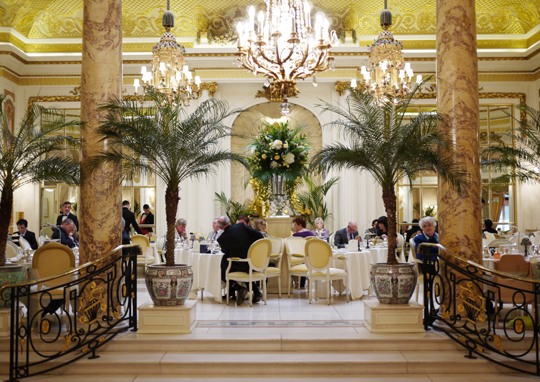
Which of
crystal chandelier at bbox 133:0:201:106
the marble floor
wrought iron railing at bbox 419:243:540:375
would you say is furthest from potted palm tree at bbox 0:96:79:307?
wrought iron railing at bbox 419:243:540:375

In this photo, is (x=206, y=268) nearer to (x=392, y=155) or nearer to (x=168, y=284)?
(x=168, y=284)

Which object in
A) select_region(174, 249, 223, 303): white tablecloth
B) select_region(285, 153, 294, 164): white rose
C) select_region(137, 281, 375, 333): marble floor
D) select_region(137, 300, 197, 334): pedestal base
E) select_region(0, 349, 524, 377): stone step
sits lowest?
select_region(0, 349, 524, 377): stone step

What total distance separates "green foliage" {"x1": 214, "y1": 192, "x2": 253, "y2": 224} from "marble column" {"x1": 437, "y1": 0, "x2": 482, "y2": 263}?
24.2 ft

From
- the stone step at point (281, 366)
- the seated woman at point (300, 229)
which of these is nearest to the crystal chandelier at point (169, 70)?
the seated woman at point (300, 229)

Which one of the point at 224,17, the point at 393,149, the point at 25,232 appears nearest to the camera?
the point at 393,149

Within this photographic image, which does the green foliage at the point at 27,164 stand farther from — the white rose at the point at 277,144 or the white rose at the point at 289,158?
the white rose at the point at 289,158

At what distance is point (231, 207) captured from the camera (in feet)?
43.5

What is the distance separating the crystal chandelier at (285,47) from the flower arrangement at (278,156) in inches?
152

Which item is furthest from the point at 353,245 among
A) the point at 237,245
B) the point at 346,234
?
the point at 237,245

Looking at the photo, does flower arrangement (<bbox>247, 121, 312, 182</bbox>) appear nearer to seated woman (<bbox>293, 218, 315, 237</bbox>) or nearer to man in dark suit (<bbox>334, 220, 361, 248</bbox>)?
man in dark suit (<bbox>334, 220, 361, 248</bbox>)

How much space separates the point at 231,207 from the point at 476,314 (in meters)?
8.23

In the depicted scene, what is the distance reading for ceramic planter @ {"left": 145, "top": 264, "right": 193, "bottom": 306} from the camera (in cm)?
588

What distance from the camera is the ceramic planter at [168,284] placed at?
5879 mm

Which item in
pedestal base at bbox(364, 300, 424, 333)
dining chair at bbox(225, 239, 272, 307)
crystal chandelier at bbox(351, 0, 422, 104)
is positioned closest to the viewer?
pedestal base at bbox(364, 300, 424, 333)
